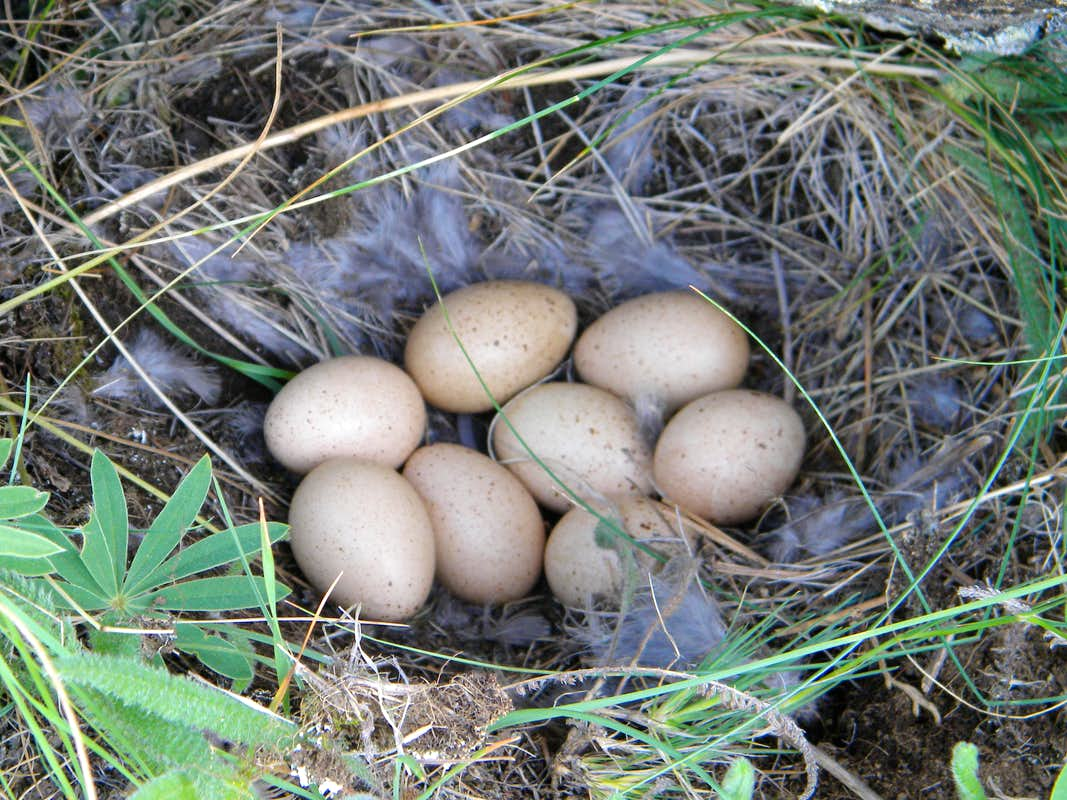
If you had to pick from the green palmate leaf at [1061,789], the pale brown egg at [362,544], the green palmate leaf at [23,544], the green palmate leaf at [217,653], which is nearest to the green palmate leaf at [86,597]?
the green palmate leaf at [217,653]

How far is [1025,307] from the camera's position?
211 cm

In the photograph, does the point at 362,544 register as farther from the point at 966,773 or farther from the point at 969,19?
the point at 969,19

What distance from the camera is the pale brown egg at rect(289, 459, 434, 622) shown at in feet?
6.30

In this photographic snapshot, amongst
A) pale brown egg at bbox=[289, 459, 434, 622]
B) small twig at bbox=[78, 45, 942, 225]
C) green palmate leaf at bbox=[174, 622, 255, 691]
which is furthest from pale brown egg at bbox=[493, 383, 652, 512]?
green palmate leaf at bbox=[174, 622, 255, 691]

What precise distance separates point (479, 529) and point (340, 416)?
0.40 meters

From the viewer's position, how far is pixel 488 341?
2.26 metres

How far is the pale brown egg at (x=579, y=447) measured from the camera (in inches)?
88.4

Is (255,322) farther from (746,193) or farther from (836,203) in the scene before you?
(836,203)

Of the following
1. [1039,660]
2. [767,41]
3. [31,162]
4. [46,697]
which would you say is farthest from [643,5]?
[46,697]

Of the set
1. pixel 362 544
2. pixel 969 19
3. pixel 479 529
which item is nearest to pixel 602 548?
pixel 479 529

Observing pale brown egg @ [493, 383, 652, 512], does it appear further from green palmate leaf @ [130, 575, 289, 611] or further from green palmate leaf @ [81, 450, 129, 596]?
green palmate leaf @ [81, 450, 129, 596]

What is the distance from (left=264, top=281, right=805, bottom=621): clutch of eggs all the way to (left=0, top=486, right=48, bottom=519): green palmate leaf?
0.65m

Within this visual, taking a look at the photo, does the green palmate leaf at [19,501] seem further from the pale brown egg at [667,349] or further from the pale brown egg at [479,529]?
the pale brown egg at [667,349]

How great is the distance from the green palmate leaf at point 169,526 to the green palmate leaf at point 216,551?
0.02m
